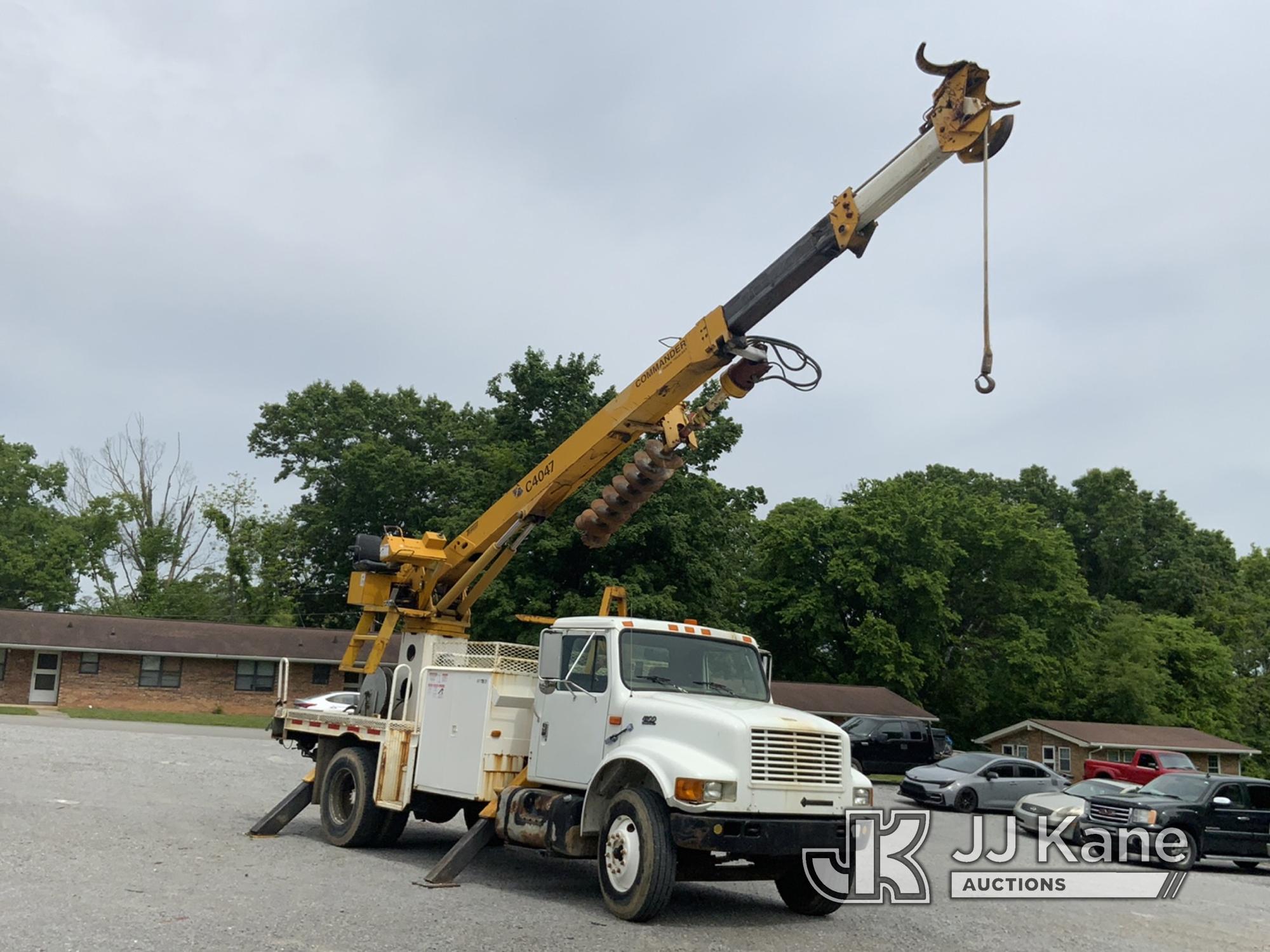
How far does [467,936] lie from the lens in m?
7.84

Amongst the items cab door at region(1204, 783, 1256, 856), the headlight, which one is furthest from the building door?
the headlight

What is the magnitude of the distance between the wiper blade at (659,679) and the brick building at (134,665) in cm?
3442

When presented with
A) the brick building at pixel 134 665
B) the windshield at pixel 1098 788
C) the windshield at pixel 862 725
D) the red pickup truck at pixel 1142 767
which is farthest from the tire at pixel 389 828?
the brick building at pixel 134 665

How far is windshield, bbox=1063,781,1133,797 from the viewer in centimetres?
1916

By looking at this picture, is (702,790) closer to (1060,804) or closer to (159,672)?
(1060,804)

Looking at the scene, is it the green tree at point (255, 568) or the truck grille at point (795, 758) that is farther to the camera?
the green tree at point (255, 568)

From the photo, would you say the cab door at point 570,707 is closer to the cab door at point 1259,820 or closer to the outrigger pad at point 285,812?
the outrigger pad at point 285,812

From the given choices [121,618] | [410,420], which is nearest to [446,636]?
[121,618]

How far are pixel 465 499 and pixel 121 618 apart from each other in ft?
48.8

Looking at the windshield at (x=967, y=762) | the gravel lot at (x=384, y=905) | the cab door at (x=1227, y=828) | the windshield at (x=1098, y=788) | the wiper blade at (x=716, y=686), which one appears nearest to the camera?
the gravel lot at (x=384, y=905)

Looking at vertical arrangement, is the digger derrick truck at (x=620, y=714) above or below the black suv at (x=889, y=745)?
above

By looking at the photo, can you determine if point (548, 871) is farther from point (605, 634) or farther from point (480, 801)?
point (605, 634)

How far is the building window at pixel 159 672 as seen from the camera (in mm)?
41469

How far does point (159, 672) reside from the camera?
41.7m
